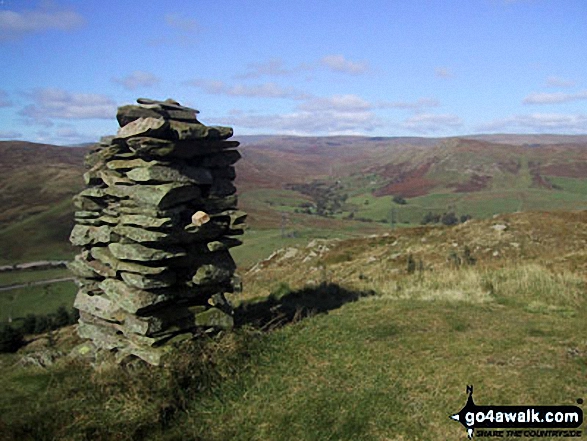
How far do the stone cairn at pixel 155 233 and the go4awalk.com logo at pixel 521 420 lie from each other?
209 inches

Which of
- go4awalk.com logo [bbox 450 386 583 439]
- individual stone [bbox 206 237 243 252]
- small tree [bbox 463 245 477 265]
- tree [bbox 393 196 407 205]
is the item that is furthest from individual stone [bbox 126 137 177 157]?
tree [bbox 393 196 407 205]

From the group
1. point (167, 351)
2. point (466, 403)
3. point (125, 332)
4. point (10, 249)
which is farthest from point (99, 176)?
point (10, 249)

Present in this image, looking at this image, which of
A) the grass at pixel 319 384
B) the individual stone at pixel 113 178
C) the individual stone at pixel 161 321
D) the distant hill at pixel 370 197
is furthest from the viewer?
the distant hill at pixel 370 197

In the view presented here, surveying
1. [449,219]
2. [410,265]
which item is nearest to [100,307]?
[410,265]

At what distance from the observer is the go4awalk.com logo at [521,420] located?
6.03 m

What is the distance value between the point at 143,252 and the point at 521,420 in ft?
22.9

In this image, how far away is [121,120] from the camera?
9992 mm

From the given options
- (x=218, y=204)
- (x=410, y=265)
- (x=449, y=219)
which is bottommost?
(x=449, y=219)

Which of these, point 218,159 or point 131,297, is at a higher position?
point 218,159

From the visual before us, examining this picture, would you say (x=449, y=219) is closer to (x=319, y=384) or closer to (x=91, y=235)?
(x=91, y=235)

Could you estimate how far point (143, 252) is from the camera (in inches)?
358

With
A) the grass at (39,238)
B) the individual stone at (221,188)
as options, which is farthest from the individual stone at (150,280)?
the grass at (39,238)

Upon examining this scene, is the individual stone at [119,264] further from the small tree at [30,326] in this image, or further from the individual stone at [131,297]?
the small tree at [30,326]

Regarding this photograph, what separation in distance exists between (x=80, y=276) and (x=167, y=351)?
385 centimetres
